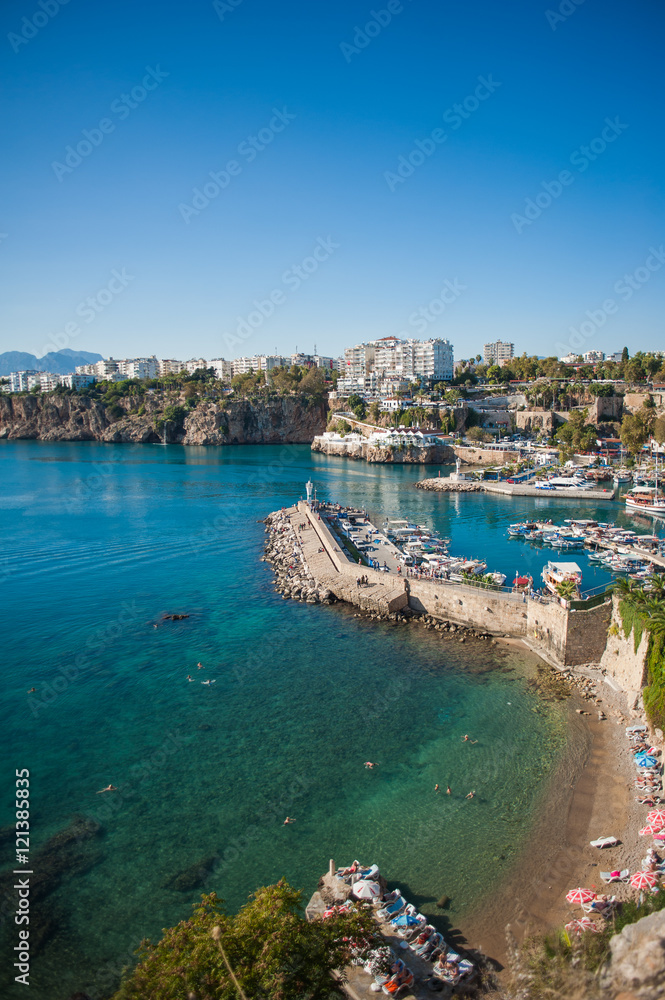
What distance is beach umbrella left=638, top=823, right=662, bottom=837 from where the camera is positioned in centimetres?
1088

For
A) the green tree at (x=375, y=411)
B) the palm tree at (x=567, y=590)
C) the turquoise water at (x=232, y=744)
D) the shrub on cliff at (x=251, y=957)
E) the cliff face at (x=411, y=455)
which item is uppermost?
the green tree at (x=375, y=411)

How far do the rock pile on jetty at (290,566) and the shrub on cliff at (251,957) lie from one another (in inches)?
698

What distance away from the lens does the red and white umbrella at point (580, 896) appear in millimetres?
9617

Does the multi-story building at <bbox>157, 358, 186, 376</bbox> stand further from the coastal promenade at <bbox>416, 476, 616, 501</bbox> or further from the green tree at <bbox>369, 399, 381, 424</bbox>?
the coastal promenade at <bbox>416, 476, 616, 501</bbox>

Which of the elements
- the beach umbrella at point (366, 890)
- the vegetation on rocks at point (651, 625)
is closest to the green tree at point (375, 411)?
the vegetation on rocks at point (651, 625)

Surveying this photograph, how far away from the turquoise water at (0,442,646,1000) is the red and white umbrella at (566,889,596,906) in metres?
1.34

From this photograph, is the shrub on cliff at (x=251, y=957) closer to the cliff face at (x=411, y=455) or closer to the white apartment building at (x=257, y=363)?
the cliff face at (x=411, y=455)

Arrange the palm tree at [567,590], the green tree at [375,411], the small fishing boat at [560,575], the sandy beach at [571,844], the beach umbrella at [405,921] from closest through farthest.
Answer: the beach umbrella at [405,921] → the sandy beach at [571,844] → the palm tree at [567,590] → the small fishing boat at [560,575] → the green tree at [375,411]

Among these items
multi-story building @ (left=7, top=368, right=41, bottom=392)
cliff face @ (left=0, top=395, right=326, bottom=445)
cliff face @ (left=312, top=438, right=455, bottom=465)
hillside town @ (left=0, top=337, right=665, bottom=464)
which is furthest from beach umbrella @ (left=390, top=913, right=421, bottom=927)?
multi-story building @ (left=7, top=368, right=41, bottom=392)

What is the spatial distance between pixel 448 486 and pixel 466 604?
33887mm

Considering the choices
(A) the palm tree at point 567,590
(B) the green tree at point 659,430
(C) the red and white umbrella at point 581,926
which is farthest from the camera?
(B) the green tree at point 659,430

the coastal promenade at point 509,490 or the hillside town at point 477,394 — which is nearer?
the coastal promenade at point 509,490

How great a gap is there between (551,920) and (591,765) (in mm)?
4521

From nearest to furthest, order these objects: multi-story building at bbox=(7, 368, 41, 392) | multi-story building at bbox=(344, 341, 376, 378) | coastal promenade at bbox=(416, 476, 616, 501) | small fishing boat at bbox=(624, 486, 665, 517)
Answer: small fishing boat at bbox=(624, 486, 665, 517), coastal promenade at bbox=(416, 476, 616, 501), multi-story building at bbox=(344, 341, 376, 378), multi-story building at bbox=(7, 368, 41, 392)
